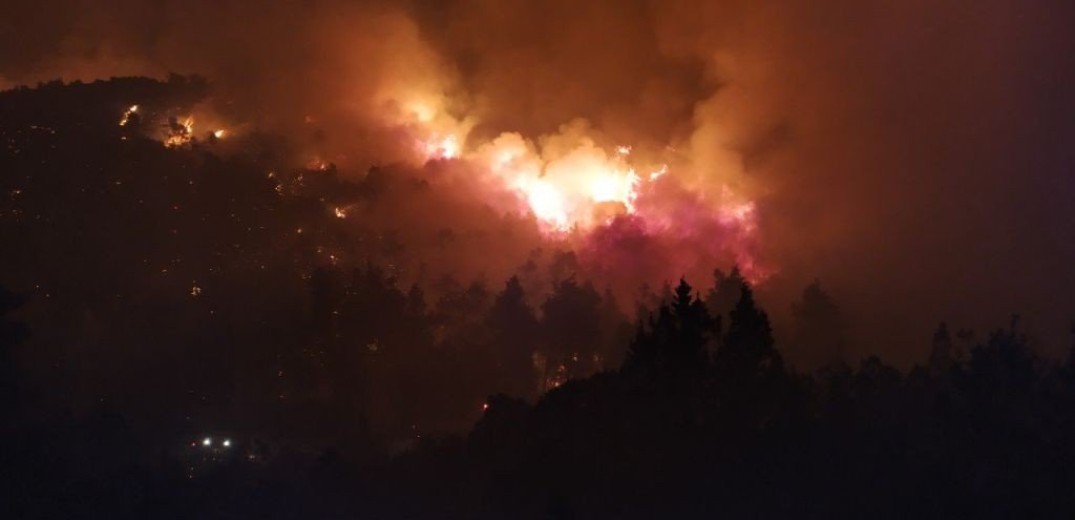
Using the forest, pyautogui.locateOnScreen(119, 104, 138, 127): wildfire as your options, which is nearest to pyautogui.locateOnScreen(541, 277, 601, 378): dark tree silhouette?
the forest

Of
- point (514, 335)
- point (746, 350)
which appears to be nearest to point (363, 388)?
point (514, 335)

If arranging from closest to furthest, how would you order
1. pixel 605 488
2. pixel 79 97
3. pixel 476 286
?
pixel 605 488, pixel 476 286, pixel 79 97

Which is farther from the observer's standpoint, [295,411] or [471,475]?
[295,411]

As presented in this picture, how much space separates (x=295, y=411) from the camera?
5338 cm

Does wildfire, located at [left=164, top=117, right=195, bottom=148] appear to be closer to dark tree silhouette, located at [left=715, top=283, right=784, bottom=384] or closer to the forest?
the forest

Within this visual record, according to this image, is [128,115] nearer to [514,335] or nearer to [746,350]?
[514,335]

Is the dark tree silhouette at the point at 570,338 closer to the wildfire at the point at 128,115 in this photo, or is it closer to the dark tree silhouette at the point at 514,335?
the dark tree silhouette at the point at 514,335

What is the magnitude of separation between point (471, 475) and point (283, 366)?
2492cm

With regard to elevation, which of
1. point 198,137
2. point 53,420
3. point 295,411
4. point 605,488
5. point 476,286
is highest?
point 198,137

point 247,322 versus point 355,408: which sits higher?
point 247,322

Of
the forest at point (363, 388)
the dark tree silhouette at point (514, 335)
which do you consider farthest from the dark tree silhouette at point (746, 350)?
the dark tree silhouette at point (514, 335)

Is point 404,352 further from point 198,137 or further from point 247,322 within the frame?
point 198,137

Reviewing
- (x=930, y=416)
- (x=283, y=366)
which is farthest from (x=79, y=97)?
(x=930, y=416)

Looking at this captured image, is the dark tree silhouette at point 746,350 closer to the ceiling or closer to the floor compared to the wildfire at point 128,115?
closer to the floor
